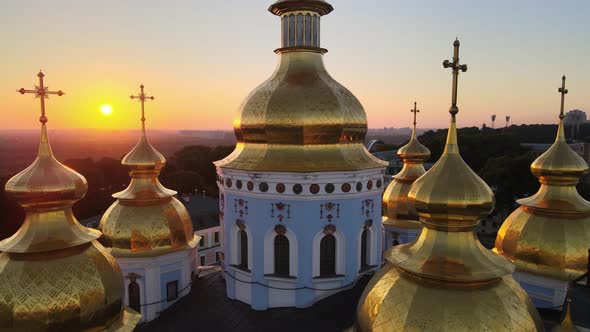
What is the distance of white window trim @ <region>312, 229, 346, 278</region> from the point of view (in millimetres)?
11758

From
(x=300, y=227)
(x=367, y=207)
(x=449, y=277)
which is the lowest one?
(x=300, y=227)

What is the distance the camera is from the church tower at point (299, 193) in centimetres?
1162

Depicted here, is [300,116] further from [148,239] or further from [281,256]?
[148,239]

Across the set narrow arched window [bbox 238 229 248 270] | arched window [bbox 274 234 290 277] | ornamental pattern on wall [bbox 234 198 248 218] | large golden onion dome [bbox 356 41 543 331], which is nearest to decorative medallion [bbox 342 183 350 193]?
arched window [bbox 274 234 290 277]

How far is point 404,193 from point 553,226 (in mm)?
5406

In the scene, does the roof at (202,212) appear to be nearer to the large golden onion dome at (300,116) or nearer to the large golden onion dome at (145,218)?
the large golden onion dome at (145,218)

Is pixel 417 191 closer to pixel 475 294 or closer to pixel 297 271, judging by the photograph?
pixel 475 294

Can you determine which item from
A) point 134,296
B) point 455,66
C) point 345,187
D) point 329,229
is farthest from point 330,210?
point 134,296

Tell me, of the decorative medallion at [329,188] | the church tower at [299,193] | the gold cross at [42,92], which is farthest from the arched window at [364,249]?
the gold cross at [42,92]

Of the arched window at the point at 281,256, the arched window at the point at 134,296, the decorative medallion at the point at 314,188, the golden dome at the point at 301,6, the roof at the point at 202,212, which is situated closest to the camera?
the decorative medallion at the point at 314,188

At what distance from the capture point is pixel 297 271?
1181 cm

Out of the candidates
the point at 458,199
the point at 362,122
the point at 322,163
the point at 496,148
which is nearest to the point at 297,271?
the point at 322,163

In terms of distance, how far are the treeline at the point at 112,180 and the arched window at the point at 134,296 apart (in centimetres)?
1928

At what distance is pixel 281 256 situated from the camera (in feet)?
39.6
